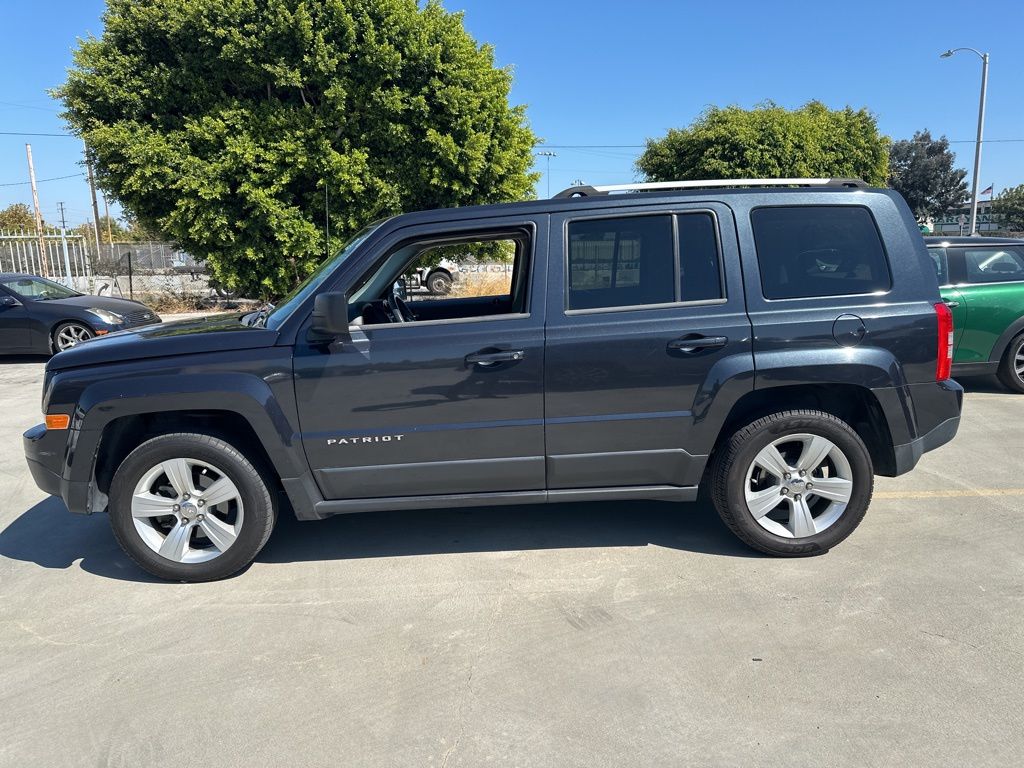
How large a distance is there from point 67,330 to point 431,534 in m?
9.34

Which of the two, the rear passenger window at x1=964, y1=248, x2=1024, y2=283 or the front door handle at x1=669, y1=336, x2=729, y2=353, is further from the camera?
the rear passenger window at x1=964, y1=248, x2=1024, y2=283

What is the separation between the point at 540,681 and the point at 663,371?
63.7 inches

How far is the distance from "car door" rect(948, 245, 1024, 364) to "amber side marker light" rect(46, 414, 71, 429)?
25.2 feet

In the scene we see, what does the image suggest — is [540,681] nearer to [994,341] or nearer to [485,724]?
[485,724]

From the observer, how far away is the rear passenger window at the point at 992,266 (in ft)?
23.7

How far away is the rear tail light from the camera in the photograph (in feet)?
12.1

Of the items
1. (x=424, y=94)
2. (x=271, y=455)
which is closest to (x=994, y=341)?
(x=271, y=455)

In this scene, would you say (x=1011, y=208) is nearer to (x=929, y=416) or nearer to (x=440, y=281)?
(x=440, y=281)

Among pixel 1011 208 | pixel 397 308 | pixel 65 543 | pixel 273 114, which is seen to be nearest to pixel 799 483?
pixel 397 308

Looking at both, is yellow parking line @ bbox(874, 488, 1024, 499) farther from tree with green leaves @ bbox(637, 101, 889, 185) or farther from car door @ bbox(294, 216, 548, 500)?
tree with green leaves @ bbox(637, 101, 889, 185)

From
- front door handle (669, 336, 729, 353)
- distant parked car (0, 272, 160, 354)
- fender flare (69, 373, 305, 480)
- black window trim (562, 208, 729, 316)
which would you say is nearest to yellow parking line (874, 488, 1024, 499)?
front door handle (669, 336, 729, 353)

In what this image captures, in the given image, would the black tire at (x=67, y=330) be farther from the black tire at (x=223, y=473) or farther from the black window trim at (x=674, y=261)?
the black window trim at (x=674, y=261)

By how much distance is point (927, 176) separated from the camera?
2077 inches

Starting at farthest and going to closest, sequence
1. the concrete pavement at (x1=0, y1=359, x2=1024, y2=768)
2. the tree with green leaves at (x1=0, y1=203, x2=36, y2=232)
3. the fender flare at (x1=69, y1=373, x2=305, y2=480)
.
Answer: the tree with green leaves at (x1=0, y1=203, x2=36, y2=232), the fender flare at (x1=69, y1=373, x2=305, y2=480), the concrete pavement at (x1=0, y1=359, x2=1024, y2=768)
